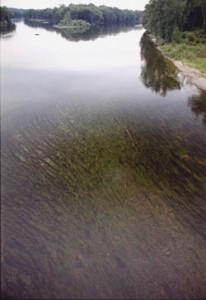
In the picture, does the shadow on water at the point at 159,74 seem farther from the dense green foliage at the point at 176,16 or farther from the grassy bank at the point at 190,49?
the dense green foliage at the point at 176,16

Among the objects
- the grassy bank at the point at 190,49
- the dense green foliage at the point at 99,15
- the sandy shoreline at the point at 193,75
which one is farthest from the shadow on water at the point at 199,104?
the dense green foliage at the point at 99,15

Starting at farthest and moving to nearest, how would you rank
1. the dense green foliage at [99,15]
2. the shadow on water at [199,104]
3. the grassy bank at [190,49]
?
the dense green foliage at [99,15] < the grassy bank at [190,49] < the shadow on water at [199,104]

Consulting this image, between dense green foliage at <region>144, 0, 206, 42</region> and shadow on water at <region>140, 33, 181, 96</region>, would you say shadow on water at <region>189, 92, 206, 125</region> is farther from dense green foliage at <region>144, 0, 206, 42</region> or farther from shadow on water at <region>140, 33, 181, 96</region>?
dense green foliage at <region>144, 0, 206, 42</region>

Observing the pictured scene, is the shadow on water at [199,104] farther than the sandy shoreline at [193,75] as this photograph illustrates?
No

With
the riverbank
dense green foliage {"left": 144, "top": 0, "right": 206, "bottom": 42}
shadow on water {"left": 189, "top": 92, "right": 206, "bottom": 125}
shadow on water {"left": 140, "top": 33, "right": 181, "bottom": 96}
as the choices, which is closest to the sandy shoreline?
the riverbank

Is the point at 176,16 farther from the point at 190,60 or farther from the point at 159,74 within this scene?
the point at 159,74

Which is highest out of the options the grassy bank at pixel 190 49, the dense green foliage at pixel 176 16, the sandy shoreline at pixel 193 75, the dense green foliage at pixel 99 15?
the dense green foliage at pixel 99 15

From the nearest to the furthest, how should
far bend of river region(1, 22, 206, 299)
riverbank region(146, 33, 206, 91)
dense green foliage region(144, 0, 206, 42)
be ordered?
far bend of river region(1, 22, 206, 299), riverbank region(146, 33, 206, 91), dense green foliage region(144, 0, 206, 42)
